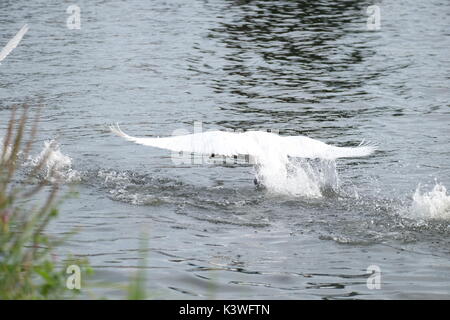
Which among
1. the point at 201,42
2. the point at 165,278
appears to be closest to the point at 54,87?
the point at 201,42

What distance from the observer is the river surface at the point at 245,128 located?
7500 millimetres

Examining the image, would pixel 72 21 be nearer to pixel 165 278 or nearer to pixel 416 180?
pixel 416 180

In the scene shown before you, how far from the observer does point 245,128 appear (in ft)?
42.0

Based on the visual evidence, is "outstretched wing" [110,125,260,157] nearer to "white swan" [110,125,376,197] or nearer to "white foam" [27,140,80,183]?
"white swan" [110,125,376,197]

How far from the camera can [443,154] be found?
11297 mm

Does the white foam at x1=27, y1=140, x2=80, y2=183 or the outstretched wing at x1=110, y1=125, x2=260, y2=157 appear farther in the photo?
the white foam at x1=27, y1=140, x2=80, y2=183

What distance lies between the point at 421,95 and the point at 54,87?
20.4 ft

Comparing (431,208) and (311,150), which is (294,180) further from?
(431,208)

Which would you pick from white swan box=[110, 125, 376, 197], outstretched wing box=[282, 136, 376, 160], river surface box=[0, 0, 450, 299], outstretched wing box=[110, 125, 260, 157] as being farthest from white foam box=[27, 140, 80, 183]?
outstretched wing box=[282, 136, 376, 160]

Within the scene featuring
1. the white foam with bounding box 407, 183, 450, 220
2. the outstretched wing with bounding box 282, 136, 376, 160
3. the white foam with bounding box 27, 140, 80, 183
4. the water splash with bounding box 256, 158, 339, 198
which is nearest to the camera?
the white foam with bounding box 407, 183, 450, 220

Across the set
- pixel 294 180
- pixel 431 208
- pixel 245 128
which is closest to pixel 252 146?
pixel 294 180

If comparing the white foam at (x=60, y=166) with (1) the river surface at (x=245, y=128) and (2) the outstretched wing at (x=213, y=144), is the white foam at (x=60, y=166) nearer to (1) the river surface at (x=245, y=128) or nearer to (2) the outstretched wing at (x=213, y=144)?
(1) the river surface at (x=245, y=128)

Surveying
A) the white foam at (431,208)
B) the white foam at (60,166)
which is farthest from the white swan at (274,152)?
the white foam at (431,208)

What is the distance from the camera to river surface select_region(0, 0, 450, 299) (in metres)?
7.50
